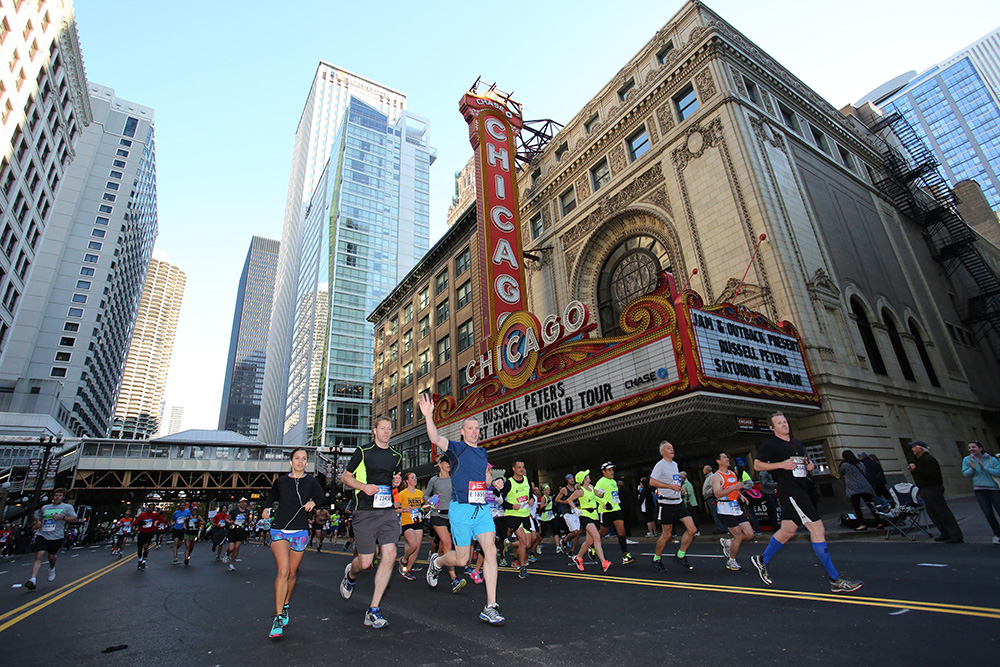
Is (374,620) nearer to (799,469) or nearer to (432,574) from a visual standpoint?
(432,574)

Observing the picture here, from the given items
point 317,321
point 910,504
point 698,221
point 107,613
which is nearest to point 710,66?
point 698,221

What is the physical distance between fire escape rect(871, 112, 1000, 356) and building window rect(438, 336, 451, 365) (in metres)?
28.6

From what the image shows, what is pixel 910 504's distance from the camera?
10172 millimetres

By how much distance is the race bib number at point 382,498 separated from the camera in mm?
5445

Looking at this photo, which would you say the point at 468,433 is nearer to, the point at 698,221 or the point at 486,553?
the point at 486,553

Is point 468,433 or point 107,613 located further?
point 107,613

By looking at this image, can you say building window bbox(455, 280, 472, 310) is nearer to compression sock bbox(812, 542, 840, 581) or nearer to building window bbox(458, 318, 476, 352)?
building window bbox(458, 318, 476, 352)

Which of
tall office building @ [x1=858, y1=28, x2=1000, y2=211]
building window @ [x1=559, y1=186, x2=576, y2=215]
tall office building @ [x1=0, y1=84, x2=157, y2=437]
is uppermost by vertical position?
tall office building @ [x1=858, y1=28, x2=1000, y2=211]

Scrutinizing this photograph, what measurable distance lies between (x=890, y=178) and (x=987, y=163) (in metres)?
120

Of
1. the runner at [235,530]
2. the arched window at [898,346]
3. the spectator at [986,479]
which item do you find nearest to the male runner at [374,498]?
the spectator at [986,479]

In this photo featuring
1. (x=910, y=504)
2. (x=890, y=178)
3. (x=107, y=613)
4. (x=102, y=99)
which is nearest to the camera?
(x=107, y=613)

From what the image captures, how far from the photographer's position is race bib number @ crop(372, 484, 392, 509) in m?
5.45

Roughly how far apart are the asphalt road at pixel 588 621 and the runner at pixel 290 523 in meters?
0.46

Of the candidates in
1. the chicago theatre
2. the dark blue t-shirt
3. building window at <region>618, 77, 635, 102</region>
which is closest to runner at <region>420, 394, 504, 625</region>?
the dark blue t-shirt
